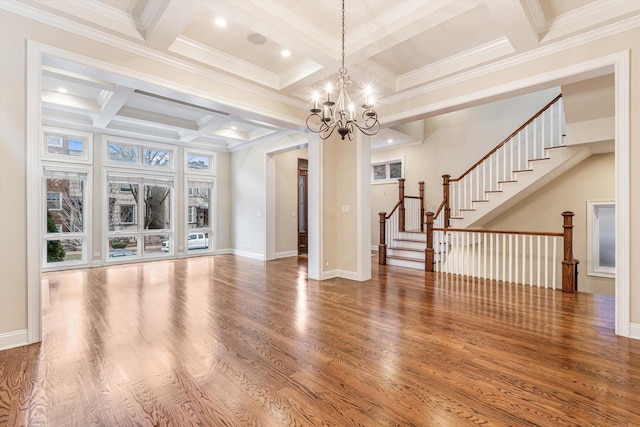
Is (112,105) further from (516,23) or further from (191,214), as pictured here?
(516,23)

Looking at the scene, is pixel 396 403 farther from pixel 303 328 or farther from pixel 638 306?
pixel 638 306

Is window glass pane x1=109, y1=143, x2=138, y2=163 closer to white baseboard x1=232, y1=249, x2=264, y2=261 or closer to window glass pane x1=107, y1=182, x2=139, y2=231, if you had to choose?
window glass pane x1=107, y1=182, x2=139, y2=231

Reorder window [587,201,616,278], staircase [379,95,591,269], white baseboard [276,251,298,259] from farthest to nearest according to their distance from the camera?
white baseboard [276,251,298,259] < window [587,201,616,278] < staircase [379,95,591,269]

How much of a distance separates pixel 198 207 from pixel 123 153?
7.27 feet

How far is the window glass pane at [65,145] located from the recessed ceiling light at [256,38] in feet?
18.2

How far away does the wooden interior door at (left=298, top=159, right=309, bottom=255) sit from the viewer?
28.5ft

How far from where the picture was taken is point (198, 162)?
28.2ft

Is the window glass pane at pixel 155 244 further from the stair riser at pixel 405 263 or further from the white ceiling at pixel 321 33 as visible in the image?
the stair riser at pixel 405 263

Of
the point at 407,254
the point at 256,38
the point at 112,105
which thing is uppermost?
the point at 256,38

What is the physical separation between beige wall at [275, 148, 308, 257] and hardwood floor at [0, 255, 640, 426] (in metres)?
3.86

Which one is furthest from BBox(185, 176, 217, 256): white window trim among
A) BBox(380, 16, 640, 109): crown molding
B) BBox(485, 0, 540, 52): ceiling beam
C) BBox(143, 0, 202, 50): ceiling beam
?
BBox(485, 0, 540, 52): ceiling beam

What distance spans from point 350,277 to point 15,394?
427cm

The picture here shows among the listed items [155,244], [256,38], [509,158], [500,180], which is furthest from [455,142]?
[155,244]

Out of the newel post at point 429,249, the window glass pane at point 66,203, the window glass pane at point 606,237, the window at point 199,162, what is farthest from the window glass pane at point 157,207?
the window glass pane at point 606,237
